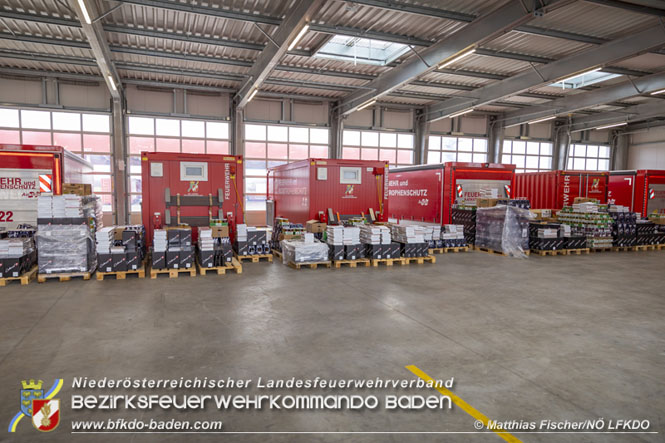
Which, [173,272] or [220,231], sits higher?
[220,231]

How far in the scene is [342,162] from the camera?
1197cm

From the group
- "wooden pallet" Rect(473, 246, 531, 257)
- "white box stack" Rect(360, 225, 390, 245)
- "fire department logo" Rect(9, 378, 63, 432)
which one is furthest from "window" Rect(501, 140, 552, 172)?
"fire department logo" Rect(9, 378, 63, 432)

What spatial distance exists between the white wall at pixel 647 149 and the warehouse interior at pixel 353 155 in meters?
0.12

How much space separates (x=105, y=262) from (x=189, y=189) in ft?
10.3

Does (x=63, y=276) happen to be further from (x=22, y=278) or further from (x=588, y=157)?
(x=588, y=157)

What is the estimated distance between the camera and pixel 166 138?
17.7 m

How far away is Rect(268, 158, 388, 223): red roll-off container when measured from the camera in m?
Result: 11.7

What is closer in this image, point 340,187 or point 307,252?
point 307,252

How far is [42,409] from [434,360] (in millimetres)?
3677

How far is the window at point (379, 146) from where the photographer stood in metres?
21.0

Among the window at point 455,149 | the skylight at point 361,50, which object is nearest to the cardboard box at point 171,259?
the skylight at point 361,50

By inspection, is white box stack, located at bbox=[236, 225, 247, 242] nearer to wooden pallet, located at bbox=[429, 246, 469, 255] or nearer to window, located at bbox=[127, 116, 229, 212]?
wooden pallet, located at bbox=[429, 246, 469, 255]

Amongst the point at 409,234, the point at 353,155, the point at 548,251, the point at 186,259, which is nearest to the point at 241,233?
the point at 186,259

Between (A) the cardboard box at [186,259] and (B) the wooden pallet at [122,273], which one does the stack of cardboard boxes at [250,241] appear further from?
(B) the wooden pallet at [122,273]
